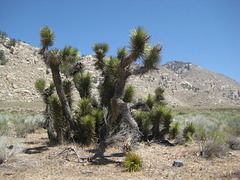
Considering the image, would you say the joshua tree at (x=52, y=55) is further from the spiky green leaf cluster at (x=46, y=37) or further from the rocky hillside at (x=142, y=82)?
the rocky hillside at (x=142, y=82)

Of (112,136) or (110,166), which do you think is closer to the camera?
(110,166)

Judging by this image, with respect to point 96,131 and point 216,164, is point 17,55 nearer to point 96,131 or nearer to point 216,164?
point 96,131

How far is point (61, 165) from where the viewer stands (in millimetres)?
5648

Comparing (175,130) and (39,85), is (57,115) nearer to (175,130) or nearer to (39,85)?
(39,85)

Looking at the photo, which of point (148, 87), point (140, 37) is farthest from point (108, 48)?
point (148, 87)

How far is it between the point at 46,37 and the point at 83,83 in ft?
8.45

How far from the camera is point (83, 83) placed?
880 centimetres

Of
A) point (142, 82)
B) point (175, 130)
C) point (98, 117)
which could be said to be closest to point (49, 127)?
point (98, 117)

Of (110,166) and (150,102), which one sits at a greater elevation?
(150,102)

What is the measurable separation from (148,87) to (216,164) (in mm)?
51756

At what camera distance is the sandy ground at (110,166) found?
4.84 meters

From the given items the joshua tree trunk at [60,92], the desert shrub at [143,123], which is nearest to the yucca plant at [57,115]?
the joshua tree trunk at [60,92]

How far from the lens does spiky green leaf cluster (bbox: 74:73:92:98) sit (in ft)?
28.7

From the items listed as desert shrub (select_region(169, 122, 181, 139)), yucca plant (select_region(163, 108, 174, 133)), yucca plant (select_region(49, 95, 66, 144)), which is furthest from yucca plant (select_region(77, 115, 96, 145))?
desert shrub (select_region(169, 122, 181, 139))
